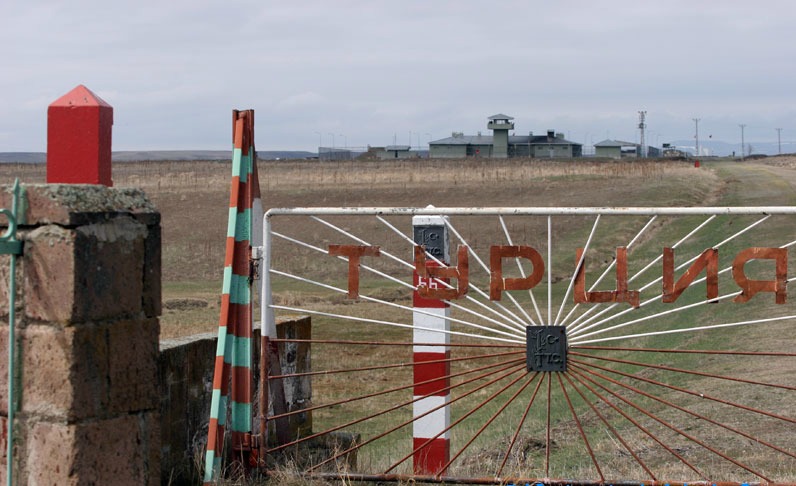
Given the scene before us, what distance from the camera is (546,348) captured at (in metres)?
5.34

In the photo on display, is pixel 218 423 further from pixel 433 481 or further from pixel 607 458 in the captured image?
pixel 607 458

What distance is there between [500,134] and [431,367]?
369ft

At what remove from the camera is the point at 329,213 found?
553 centimetres

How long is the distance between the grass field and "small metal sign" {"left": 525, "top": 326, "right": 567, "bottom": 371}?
13.8 inches

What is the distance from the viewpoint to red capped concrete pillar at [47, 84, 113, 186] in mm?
3699

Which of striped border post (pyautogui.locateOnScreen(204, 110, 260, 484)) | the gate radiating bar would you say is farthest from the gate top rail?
striped border post (pyautogui.locateOnScreen(204, 110, 260, 484))

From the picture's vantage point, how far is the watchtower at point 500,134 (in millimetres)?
117312

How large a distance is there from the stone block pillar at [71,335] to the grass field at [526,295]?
8.05 feet

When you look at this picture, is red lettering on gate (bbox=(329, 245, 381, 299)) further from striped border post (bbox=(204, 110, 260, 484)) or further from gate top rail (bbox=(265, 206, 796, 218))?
striped border post (bbox=(204, 110, 260, 484))

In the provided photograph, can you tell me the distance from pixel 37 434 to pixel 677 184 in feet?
134

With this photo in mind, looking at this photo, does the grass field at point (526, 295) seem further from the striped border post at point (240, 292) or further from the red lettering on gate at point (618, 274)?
the striped border post at point (240, 292)

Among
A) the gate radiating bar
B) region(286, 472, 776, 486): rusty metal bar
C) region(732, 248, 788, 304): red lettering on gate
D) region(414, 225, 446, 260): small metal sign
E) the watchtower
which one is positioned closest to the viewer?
region(286, 472, 776, 486): rusty metal bar

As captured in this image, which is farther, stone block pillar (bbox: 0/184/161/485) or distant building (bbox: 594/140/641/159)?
distant building (bbox: 594/140/641/159)

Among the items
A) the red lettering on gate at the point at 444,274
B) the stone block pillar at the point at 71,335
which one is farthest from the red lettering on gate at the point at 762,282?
the stone block pillar at the point at 71,335
